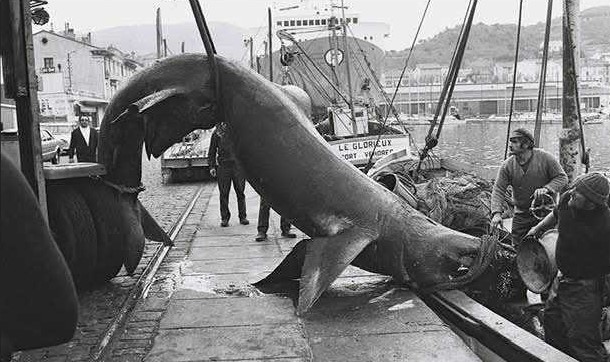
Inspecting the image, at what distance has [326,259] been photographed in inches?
Answer: 239

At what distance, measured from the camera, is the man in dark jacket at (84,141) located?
1269 cm

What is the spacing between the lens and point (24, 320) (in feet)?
6.55

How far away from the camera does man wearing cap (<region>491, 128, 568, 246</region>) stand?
7207 millimetres

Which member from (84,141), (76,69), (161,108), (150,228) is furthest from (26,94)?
(76,69)

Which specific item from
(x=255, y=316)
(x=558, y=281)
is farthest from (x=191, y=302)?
(x=558, y=281)

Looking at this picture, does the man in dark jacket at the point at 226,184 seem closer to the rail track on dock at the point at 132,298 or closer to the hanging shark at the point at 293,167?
the rail track on dock at the point at 132,298

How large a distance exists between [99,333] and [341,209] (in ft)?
8.00

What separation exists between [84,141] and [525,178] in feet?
28.5

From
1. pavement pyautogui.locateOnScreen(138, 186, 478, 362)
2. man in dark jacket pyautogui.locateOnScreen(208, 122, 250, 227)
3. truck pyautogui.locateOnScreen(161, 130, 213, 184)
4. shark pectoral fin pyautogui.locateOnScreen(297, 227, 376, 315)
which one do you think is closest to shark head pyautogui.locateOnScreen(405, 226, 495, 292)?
pavement pyautogui.locateOnScreen(138, 186, 478, 362)

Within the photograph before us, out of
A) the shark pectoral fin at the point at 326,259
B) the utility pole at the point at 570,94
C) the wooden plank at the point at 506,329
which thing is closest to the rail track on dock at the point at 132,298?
the shark pectoral fin at the point at 326,259

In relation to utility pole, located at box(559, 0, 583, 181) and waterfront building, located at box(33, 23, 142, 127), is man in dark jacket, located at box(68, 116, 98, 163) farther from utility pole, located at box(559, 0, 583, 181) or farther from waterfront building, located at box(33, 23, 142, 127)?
waterfront building, located at box(33, 23, 142, 127)

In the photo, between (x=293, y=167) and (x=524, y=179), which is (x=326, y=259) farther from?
(x=524, y=179)

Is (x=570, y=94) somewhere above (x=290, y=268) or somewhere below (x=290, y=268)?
above

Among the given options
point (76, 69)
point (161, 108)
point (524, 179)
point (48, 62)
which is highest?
point (48, 62)
